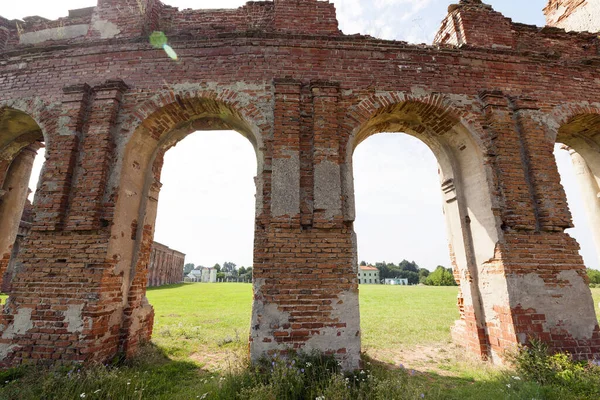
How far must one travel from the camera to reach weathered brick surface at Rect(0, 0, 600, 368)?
437 centimetres

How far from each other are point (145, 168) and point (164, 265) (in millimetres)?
39835

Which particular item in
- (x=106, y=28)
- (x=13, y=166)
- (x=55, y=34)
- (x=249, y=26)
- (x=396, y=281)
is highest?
(x=249, y=26)

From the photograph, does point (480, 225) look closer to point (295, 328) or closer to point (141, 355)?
point (295, 328)

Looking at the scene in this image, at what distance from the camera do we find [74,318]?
423cm

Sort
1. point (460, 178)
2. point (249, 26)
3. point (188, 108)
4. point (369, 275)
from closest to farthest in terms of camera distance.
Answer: point (188, 108)
point (460, 178)
point (249, 26)
point (369, 275)

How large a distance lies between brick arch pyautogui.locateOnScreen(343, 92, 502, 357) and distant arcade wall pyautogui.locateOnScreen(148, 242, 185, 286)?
33.0m

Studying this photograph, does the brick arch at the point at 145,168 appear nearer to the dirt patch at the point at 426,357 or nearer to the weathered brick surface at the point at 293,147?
the weathered brick surface at the point at 293,147

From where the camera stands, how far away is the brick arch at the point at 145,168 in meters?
4.94

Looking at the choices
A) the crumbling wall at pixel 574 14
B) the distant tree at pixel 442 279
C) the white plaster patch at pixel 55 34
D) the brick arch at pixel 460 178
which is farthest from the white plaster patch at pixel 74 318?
the distant tree at pixel 442 279

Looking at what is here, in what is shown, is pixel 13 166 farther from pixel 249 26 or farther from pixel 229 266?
pixel 229 266

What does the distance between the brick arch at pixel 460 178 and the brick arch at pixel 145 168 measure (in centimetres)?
222

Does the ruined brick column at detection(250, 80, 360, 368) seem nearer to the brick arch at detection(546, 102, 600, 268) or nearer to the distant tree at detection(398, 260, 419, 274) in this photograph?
the brick arch at detection(546, 102, 600, 268)

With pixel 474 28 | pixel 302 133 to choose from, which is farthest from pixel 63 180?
pixel 474 28

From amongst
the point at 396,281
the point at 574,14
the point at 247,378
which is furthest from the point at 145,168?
the point at 396,281
